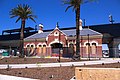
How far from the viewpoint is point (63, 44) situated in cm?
5191

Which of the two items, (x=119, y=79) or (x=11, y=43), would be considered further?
(x=11, y=43)

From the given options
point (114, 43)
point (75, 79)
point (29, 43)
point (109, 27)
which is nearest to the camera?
point (75, 79)

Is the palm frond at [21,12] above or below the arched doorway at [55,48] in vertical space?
above

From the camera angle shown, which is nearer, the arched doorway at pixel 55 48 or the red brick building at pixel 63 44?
the red brick building at pixel 63 44

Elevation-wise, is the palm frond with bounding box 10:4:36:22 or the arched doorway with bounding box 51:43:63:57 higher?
the palm frond with bounding box 10:4:36:22

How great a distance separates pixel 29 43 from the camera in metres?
58.1

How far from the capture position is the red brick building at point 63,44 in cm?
4781

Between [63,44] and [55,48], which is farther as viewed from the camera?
[55,48]

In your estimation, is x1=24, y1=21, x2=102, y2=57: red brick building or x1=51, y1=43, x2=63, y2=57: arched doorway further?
x1=51, y1=43, x2=63, y2=57: arched doorway

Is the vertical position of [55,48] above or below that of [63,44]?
below

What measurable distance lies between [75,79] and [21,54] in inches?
1279

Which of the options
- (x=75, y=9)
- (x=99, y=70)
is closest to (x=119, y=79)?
(x=99, y=70)

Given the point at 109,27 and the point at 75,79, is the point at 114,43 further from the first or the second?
the point at 75,79

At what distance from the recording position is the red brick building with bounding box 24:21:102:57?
47.8 m
